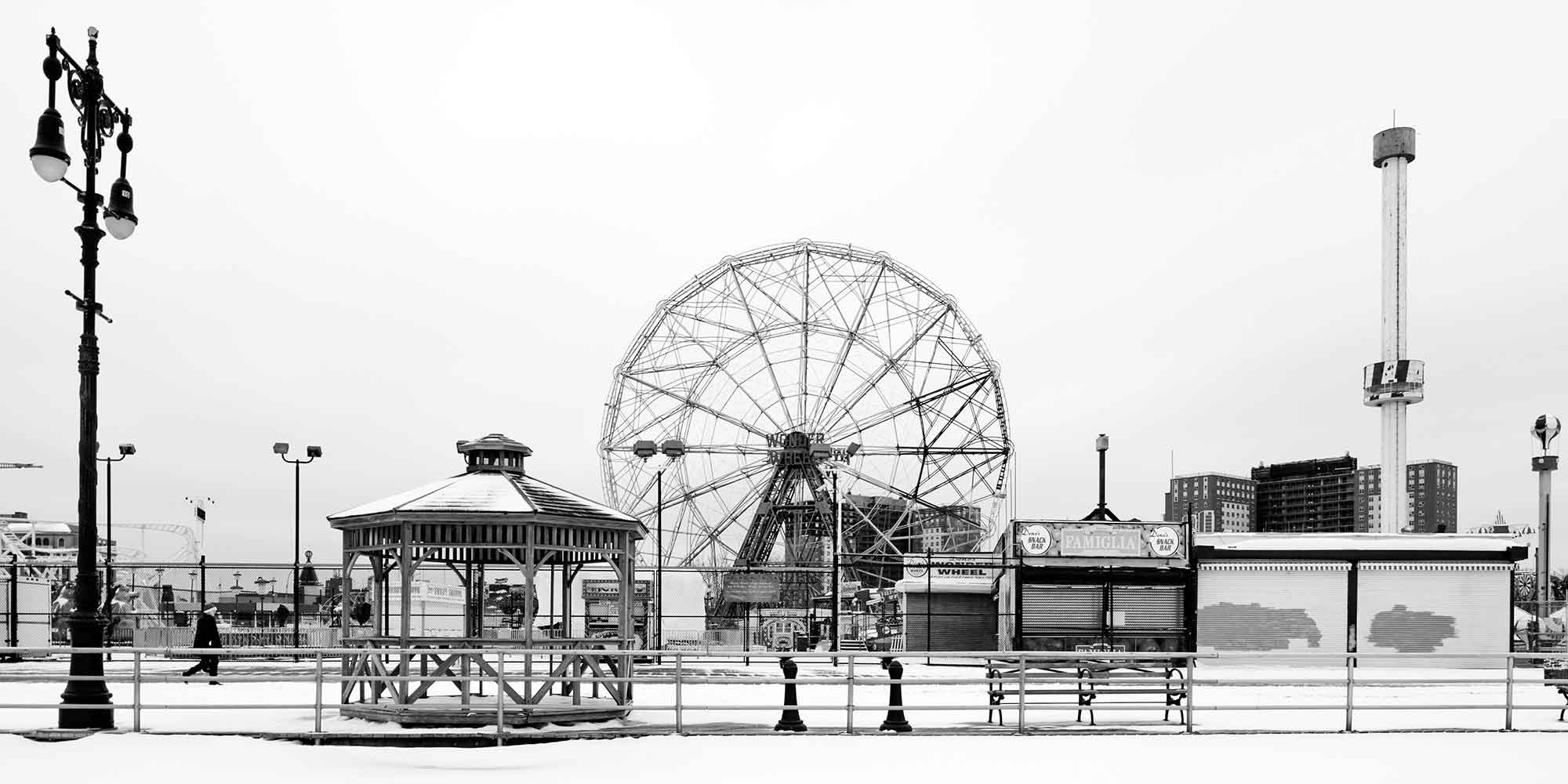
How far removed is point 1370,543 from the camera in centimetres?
3391

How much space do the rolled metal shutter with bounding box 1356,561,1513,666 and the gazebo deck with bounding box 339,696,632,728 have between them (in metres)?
24.7

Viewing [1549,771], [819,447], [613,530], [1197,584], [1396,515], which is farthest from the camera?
[1396,515]

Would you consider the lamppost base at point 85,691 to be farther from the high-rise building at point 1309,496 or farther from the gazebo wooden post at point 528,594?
the high-rise building at point 1309,496

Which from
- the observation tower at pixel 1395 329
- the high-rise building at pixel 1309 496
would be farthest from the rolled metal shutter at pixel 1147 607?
the high-rise building at pixel 1309 496

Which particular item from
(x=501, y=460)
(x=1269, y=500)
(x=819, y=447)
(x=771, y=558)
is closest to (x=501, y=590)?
(x=771, y=558)

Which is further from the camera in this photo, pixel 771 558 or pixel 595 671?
pixel 771 558

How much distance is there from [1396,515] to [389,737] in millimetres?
54436

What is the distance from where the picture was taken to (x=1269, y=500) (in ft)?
617

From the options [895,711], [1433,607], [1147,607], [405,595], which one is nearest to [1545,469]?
[1433,607]

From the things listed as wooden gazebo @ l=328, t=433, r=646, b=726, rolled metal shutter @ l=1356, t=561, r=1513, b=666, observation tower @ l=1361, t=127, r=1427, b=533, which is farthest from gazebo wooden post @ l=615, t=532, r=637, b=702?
observation tower @ l=1361, t=127, r=1427, b=533

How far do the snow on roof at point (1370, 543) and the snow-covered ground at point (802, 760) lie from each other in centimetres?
1858

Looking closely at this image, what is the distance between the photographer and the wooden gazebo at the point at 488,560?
1598 cm

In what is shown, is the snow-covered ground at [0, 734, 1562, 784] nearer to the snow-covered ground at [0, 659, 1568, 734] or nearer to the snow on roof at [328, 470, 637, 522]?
the snow-covered ground at [0, 659, 1568, 734]

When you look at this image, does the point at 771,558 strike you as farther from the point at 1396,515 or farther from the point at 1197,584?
the point at 1396,515
